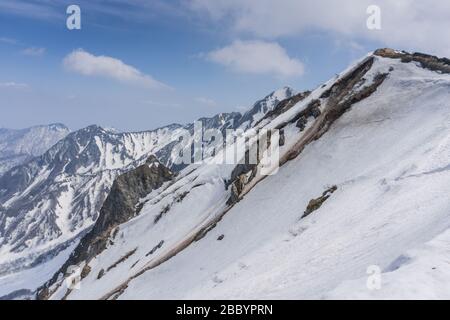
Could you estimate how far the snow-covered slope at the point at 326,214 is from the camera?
21.3m

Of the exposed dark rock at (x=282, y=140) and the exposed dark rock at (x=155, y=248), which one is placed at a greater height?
the exposed dark rock at (x=282, y=140)

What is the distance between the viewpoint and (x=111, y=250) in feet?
262

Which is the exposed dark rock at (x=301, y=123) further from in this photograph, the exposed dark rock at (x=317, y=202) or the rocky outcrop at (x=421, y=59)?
the exposed dark rock at (x=317, y=202)

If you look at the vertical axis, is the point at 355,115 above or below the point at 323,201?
above

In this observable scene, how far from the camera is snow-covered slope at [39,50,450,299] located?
2133 centimetres

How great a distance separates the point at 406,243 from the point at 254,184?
36.7 meters

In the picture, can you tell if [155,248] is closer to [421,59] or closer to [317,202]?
[317,202]

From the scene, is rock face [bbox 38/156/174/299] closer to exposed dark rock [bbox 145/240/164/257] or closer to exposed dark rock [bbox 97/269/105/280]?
exposed dark rock [bbox 97/269/105/280]

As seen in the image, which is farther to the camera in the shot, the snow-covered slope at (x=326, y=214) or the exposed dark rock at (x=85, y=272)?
the exposed dark rock at (x=85, y=272)

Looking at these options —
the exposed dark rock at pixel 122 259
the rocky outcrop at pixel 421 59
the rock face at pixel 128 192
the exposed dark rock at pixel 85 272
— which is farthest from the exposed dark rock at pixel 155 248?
the rocky outcrop at pixel 421 59

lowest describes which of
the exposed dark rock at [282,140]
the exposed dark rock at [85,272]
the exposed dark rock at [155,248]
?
the exposed dark rock at [85,272]

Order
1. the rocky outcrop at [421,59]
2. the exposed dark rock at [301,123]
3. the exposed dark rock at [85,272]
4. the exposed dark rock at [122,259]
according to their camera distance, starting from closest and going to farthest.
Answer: the rocky outcrop at [421,59]
the exposed dark rock at [301,123]
the exposed dark rock at [122,259]
the exposed dark rock at [85,272]
